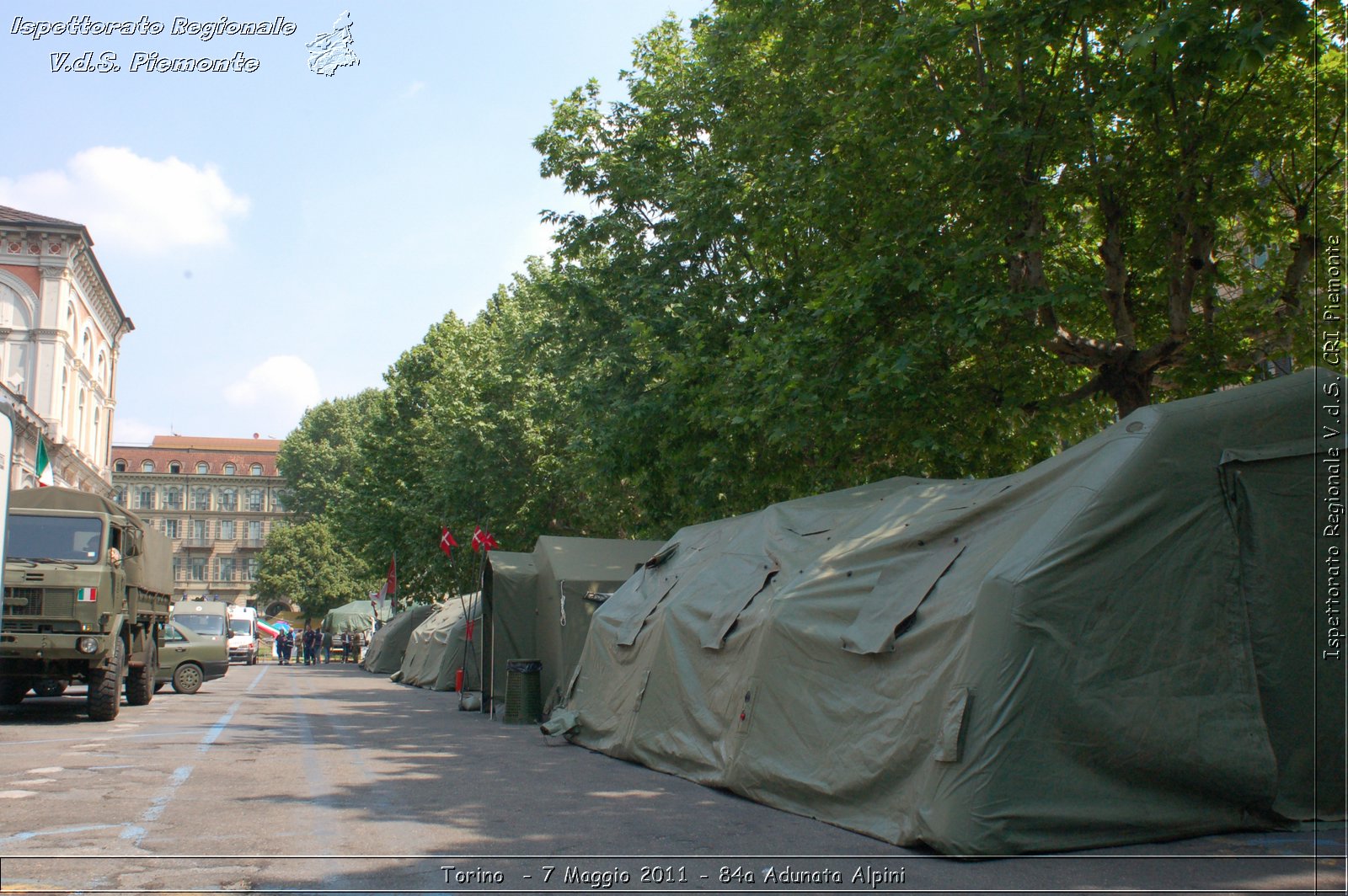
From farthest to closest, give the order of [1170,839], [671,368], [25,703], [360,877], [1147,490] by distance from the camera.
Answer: [25,703], [671,368], [1147,490], [1170,839], [360,877]

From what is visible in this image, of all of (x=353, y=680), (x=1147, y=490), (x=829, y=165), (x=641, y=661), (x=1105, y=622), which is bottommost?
(x=353, y=680)

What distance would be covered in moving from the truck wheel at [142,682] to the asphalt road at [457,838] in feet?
24.3

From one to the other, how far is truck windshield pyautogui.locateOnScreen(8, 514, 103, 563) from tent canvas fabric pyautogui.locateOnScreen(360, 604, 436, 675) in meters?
22.0

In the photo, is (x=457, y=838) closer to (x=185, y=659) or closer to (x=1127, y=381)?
(x=1127, y=381)

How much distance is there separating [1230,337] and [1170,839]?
872 centimetres

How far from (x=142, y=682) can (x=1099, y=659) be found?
18.4 meters

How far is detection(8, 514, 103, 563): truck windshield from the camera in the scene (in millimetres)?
15906

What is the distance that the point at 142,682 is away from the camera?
20281mm

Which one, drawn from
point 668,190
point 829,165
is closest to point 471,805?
→ point 829,165

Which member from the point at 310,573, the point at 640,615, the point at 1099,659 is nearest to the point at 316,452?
the point at 310,573

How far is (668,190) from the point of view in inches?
818

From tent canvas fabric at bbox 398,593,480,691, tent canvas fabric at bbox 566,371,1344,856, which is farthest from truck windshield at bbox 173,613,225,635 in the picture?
tent canvas fabric at bbox 566,371,1344,856

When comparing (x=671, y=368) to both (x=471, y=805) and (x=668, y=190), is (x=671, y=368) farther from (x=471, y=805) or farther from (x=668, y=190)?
(x=471, y=805)

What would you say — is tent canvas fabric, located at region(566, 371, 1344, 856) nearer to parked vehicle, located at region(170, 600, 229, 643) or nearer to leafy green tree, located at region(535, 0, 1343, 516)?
leafy green tree, located at region(535, 0, 1343, 516)
